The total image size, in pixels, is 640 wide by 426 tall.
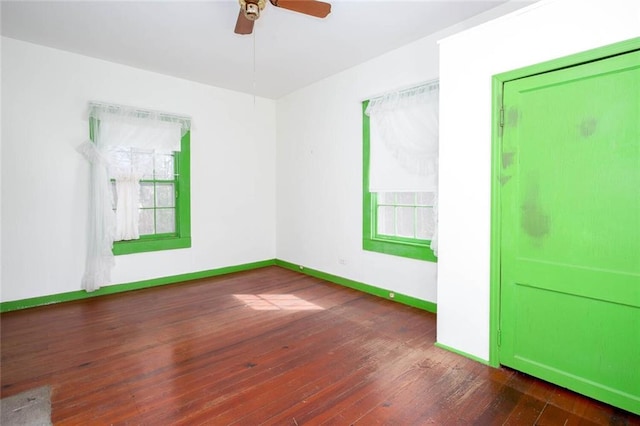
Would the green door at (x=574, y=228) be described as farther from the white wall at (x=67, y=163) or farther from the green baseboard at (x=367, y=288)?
the white wall at (x=67, y=163)

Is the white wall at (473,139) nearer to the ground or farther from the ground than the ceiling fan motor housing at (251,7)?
nearer to the ground

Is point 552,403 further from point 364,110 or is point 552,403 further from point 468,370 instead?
point 364,110

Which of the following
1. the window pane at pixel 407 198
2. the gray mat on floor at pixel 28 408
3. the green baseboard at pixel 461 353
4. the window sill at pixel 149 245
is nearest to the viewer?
the gray mat on floor at pixel 28 408

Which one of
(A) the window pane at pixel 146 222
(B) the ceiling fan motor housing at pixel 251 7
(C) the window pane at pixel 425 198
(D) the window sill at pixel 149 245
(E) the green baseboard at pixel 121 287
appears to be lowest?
(E) the green baseboard at pixel 121 287

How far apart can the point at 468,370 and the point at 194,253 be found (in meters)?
4.03

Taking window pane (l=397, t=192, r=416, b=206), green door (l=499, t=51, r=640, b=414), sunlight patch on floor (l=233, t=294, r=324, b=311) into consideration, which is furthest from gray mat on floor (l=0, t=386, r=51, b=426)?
window pane (l=397, t=192, r=416, b=206)

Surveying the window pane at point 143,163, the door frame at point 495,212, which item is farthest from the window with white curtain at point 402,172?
the window pane at point 143,163

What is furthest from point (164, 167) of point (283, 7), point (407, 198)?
point (407, 198)

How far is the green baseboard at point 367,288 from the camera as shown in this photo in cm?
356

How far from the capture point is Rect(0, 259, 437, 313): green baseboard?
3.63 m

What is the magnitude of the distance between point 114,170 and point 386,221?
3.61 metres

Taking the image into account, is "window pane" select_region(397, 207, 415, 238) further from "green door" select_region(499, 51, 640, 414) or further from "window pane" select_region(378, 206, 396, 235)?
"green door" select_region(499, 51, 640, 414)

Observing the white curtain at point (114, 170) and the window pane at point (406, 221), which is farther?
the white curtain at point (114, 170)

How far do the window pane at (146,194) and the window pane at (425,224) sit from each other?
12.1ft
